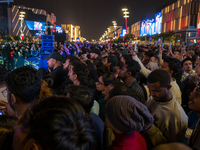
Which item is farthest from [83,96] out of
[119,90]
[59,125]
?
[59,125]

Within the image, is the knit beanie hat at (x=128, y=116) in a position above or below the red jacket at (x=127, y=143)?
above

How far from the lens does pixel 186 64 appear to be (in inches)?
229

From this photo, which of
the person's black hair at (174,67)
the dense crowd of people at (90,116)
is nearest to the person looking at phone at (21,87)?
the dense crowd of people at (90,116)

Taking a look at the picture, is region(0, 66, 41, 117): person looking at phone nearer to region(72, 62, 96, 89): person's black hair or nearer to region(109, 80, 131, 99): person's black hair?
region(109, 80, 131, 99): person's black hair

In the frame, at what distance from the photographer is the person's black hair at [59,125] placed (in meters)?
0.89

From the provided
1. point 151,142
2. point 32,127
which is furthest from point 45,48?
point 32,127

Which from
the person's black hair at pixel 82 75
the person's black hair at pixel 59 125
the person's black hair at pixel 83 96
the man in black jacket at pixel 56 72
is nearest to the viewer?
the person's black hair at pixel 59 125

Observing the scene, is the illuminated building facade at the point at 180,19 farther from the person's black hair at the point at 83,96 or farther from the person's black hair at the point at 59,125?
the person's black hair at the point at 59,125

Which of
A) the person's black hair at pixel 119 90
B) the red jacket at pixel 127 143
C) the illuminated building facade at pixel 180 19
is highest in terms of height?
the illuminated building facade at pixel 180 19

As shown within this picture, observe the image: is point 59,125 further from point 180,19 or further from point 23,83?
point 180,19

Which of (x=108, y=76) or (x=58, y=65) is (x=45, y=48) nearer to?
(x=58, y=65)

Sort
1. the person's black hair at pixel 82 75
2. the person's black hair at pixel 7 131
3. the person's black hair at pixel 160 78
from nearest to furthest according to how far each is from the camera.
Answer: the person's black hair at pixel 7 131 → the person's black hair at pixel 160 78 → the person's black hair at pixel 82 75

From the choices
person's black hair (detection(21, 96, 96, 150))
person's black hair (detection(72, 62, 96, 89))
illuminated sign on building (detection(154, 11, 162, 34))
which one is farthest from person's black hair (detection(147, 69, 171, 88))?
illuminated sign on building (detection(154, 11, 162, 34))

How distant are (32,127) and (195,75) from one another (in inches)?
211
